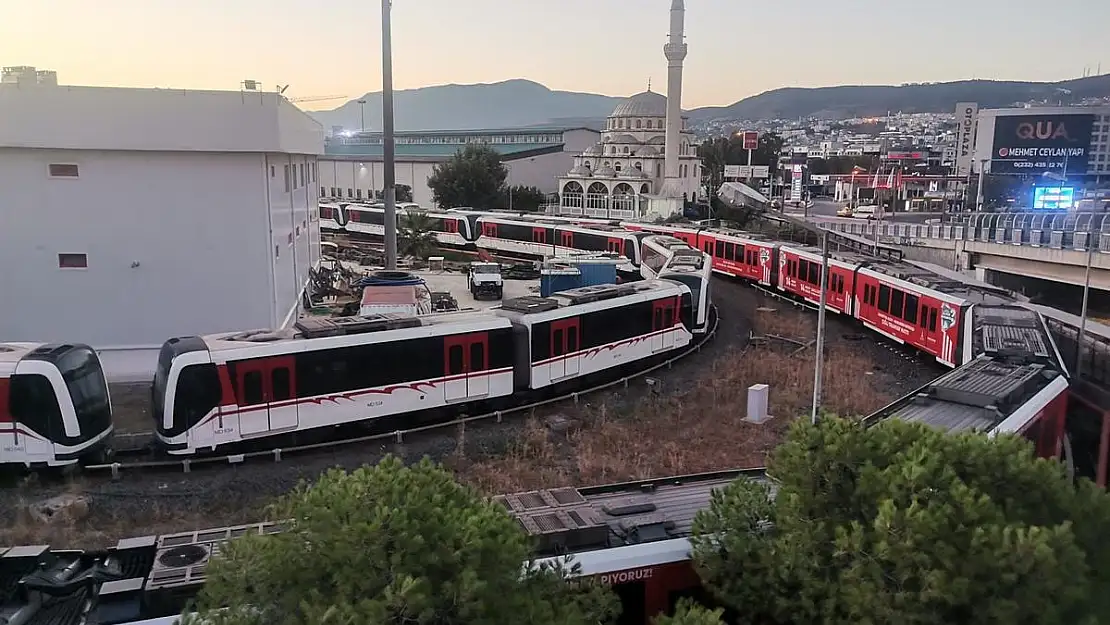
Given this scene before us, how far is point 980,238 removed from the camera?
37781 mm

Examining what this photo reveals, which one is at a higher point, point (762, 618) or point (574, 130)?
point (574, 130)

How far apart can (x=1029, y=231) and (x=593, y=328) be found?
26.3 meters

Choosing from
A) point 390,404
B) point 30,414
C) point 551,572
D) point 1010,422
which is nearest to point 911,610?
point 551,572

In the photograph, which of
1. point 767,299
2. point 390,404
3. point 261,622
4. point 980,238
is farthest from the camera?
point 980,238

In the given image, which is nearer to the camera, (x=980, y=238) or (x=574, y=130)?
(x=980, y=238)

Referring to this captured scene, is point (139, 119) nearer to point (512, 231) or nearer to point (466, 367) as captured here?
point (466, 367)

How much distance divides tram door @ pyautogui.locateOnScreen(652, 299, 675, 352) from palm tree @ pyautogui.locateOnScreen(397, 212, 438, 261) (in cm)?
2525

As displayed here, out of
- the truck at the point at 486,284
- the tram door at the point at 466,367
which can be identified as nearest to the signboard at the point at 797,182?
the truck at the point at 486,284

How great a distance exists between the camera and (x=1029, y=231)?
3547 cm

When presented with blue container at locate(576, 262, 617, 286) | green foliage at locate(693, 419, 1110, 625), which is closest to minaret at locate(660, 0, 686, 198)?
Answer: blue container at locate(576, 262, 617, 286)

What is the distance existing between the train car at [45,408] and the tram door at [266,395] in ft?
8.39

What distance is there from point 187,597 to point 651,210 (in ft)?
207

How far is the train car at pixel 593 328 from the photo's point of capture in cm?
1767

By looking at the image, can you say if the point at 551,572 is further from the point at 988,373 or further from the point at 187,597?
the point at 988,373
